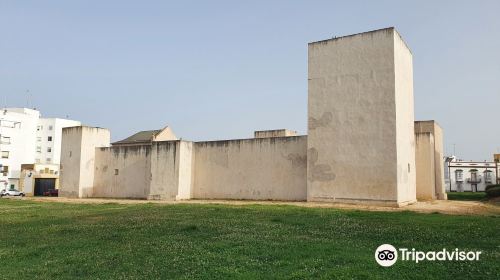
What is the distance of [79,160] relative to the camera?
31.8 metres

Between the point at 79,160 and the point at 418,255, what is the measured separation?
29.6 m

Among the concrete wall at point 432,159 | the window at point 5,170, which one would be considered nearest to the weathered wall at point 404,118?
the concrete wall at point 432,159

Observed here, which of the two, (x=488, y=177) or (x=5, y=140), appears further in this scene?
(x=488, y=177)

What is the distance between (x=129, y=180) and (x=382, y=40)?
2023cm

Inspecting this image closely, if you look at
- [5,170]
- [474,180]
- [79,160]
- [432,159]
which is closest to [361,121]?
[432,159]

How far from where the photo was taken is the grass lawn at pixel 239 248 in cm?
629

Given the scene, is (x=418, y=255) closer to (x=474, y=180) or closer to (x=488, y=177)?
(x=474, y=180)

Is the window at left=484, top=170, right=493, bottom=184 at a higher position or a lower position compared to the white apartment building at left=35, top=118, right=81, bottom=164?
lower

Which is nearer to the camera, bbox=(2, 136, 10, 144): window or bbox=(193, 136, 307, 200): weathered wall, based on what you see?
bbox=(193, 136, 307, 200): weathered wall

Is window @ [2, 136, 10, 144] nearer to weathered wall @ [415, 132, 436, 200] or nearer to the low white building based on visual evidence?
weathered wall @ [415, 132, 436, 200]

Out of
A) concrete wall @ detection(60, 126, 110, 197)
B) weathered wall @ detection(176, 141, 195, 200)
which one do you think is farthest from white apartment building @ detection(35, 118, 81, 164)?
weathered wall @ detection(176, 141, 195, 200)

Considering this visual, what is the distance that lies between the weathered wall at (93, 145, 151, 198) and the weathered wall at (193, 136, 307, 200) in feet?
13.8

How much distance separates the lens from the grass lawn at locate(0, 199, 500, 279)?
6289 millimetres

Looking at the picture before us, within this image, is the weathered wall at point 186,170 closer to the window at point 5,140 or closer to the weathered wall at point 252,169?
the weathered wall at point 252,169
